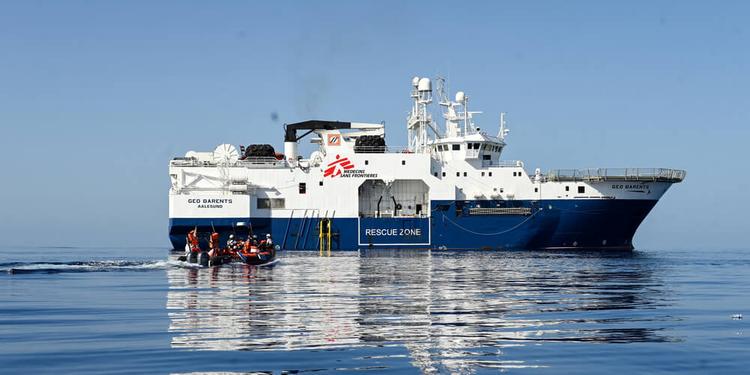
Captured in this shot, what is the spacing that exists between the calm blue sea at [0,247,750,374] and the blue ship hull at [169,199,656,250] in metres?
25.8

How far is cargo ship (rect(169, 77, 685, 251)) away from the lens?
56.1 meters

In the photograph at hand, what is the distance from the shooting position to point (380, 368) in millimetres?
10922

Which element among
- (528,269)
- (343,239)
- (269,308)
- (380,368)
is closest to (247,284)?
(269,308)

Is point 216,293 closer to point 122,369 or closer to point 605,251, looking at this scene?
point 122,369

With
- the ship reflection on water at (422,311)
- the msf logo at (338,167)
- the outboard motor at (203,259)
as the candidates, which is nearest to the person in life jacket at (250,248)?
the outboard motor at (203,259)

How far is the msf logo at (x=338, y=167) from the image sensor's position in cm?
5784

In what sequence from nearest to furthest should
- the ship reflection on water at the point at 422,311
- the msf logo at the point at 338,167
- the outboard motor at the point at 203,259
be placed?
1. the ship reflection on water at the point at 422,311
2. the outboard motor at the point at 203,259
3. the msf logo at the point at 338,167

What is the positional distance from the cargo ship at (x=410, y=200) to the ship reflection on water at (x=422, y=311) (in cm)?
2285

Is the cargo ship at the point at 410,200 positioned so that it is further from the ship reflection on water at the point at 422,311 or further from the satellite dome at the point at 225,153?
the ship reflection on water at the point at 422,311

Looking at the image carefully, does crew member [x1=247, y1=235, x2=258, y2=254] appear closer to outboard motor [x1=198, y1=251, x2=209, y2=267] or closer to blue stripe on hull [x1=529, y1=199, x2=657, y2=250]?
outboard motor [x1=198, y1=251, x2=209, y2=267]

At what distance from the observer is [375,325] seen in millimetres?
15375

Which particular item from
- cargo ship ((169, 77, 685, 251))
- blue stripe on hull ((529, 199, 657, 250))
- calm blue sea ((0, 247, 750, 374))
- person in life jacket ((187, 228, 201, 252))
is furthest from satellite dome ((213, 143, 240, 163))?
calm blue sea ((0, 247, 750, 374))

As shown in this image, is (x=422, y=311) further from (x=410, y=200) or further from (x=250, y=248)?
(x=410, y=200)

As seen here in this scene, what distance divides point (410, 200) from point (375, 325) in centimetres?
4395
